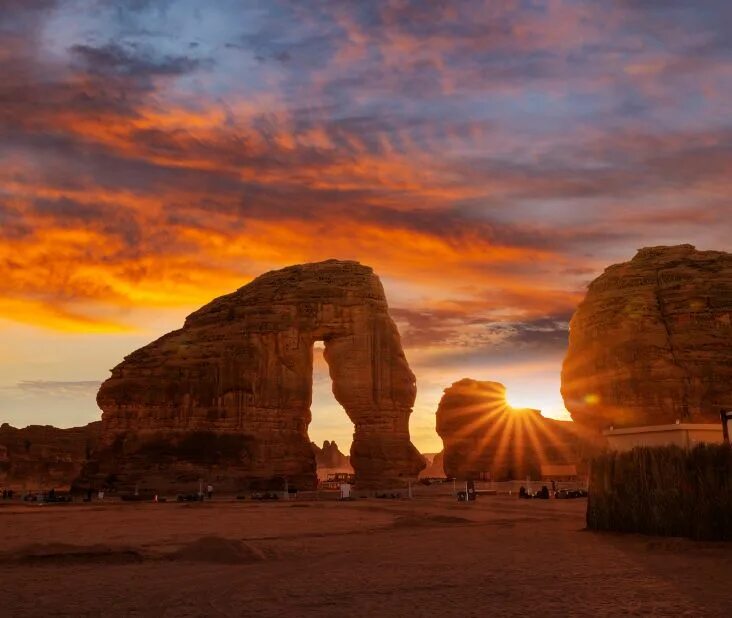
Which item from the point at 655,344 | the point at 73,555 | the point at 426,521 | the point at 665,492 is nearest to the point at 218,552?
the point at 73,555

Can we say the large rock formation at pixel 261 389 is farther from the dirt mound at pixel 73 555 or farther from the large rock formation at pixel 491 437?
the dirt mound at pixel 73 555

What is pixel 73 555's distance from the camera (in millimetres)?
18922

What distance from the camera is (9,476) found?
82812 mm

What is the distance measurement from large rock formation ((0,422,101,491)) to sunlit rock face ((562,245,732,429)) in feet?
187

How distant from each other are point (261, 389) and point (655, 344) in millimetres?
38696

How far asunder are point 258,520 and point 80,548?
14.2 meters

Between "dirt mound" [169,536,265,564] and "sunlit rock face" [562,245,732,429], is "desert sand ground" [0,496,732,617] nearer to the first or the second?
"dirt mound" [169,536,265,564]

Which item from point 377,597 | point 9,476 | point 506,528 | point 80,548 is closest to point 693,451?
point 506,528

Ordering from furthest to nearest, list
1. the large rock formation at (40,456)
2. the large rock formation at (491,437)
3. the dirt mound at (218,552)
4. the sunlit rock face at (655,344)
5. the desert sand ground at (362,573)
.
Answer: the large rock formation at (491,437) < the large rock formation at (40,456) < the sunlit rock face at (655,344) < the dirt mound at (218,552) < the desert sand ground at (362,573)

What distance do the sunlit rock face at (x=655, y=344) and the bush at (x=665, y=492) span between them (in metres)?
46.6

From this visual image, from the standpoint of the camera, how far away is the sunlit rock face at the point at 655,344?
6894 centimetres

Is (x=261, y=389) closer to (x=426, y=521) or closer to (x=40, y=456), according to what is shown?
(x=40, y=456)

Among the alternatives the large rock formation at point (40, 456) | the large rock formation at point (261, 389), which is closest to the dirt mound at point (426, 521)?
the large rock formation at point (261, 389)

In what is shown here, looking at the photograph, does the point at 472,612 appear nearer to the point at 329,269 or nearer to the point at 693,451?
the point at 693,451
